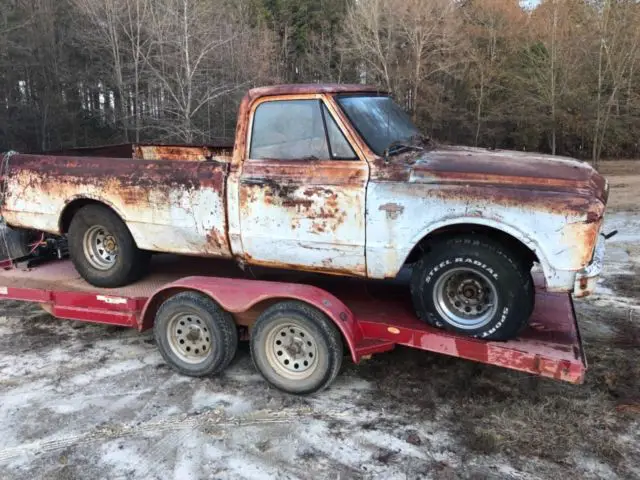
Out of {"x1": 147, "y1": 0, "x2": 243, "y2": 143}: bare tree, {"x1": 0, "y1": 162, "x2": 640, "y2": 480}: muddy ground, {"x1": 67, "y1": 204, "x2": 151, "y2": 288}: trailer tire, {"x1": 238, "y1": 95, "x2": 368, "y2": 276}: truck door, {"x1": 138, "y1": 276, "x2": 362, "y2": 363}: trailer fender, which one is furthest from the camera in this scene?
{"x1": 147, "y1": 0, "x2": 243, "y2": 143}: bare tree

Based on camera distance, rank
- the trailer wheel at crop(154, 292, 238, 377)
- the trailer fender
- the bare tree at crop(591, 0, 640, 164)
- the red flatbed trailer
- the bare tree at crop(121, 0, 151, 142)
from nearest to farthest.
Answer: the red flatbed trailer
the trailer fender
the trailer wheel at crop(154, 292, 238, 377)
the bare tree at crop(591, 0, 640, 164)
the bare tree at crop(121, 0, 151, 142)

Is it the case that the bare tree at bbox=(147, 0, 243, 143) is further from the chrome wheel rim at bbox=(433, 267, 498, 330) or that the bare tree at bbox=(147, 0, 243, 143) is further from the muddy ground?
the chrome wheel rim at bbox=(433, 267, 498, 330)

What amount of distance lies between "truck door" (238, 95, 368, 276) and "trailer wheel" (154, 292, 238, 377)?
578mm

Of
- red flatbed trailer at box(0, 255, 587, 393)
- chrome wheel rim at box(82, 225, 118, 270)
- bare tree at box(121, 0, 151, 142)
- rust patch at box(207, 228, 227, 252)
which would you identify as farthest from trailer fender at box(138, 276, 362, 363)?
bare tree at box(121, 0, 151, 142)

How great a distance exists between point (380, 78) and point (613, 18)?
1210 cm

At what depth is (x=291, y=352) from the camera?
14.5ft

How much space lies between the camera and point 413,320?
4379 mm

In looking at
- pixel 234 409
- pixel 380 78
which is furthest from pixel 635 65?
pixel 234 409

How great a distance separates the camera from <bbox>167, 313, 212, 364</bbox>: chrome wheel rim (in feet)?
15.3

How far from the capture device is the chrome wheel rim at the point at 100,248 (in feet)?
17.7

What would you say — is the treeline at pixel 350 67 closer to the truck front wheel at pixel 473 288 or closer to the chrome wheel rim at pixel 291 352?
the chrome wheel rim at pixel 291 352

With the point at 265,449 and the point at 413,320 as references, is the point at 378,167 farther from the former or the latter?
the point at 265,449

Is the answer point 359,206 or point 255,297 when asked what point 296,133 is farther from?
point 255,297

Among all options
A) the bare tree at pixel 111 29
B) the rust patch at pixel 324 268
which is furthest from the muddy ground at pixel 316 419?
the bare tree at pixel 111 29
